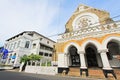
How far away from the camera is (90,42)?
9875 mm

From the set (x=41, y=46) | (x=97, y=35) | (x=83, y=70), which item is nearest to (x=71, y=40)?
(x=97, y=35)

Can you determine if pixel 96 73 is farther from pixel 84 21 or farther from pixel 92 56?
pixel 84 21

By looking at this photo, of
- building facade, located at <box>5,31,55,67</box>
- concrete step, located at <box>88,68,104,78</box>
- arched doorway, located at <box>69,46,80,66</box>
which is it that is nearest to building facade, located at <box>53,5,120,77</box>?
arched doorway, located at <box>69,46,80,66</box>

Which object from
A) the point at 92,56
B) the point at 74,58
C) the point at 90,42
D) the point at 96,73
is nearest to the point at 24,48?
the point at 74,58

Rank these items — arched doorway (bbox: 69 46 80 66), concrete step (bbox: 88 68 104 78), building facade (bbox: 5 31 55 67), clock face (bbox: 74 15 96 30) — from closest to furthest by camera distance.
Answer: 1. concrete step (bbox: 88 68 104 78)
2. arched doorway (bbox: 69 46 80 66)
3. clock face (bbox: 74 15 96 30)
4. building facade (bbox: 5 31 55 67)

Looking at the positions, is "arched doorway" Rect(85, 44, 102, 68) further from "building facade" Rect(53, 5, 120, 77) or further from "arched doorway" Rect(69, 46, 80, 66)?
"arched doorway" Rect(69, 46, 80, 66)

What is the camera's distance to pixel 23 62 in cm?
1727

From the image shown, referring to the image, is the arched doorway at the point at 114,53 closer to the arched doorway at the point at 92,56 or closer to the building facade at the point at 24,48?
the arched doorway at the point at 92,56

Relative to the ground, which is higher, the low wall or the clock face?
the clock face

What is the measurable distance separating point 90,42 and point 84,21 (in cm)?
510

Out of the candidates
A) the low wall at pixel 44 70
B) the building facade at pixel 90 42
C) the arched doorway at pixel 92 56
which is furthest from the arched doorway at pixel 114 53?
the low wall at pixel 44 70

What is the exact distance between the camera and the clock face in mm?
13280

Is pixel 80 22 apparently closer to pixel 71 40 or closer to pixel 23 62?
pixel 71 40

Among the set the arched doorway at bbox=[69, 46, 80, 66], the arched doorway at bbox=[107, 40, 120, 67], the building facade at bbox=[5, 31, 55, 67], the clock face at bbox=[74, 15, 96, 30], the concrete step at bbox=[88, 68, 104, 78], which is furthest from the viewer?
the building facade at bbox=[5, 31, 55, 67]
